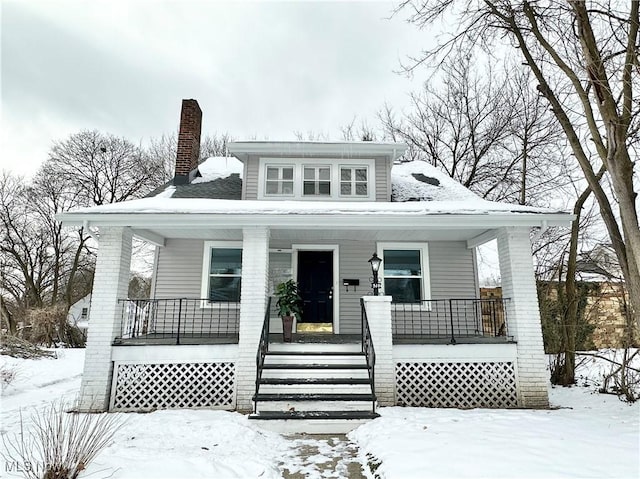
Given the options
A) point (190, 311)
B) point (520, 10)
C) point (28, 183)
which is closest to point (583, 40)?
point (520, 10)

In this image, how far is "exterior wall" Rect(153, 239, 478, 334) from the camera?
8.88 metres

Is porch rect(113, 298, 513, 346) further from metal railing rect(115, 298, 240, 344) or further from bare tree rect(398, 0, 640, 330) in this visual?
bare tree rect(398, 0, 640, 330)

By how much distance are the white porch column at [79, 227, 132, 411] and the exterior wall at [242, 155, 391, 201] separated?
304cm

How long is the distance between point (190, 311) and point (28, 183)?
58.0 ft

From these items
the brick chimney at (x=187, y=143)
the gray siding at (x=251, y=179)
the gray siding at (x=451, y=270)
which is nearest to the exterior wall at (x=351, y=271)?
the gray siding at (x=451, y=270)

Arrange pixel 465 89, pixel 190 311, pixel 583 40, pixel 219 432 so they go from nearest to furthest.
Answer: pixel 219 432 < pixel 583 40 < pixel 190 311 < pixel 465 89

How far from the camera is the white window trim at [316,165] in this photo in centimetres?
902

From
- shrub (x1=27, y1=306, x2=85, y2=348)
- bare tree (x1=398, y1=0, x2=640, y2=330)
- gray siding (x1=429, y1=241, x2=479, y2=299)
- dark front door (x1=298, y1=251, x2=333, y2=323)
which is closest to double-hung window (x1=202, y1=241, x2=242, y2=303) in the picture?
dark front door (x1=298, y1=251, x2=333, y2=323)

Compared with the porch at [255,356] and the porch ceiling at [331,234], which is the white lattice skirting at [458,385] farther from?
the porch ceiling at [331,234]

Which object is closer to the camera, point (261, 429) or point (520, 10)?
point (261, 429)

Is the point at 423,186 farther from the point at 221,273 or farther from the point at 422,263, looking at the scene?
the point at 221,273

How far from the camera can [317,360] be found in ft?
22.4

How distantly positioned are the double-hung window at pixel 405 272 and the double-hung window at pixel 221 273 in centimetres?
363

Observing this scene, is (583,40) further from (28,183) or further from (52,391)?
(28,183)
